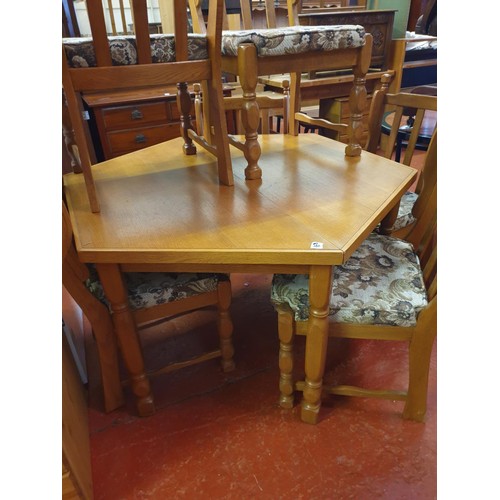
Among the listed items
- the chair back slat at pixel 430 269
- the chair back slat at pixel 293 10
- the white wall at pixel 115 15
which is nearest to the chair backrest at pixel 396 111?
the chair back slat at pixel 293 10

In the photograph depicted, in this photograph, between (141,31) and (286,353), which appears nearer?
(141,31)

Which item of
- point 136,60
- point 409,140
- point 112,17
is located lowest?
point 409,140

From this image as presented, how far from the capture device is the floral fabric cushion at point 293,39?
1167mm

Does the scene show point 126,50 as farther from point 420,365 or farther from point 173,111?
point 173,111

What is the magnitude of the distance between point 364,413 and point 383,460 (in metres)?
0.16

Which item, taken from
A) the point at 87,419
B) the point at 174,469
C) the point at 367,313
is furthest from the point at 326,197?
the point at 87,419

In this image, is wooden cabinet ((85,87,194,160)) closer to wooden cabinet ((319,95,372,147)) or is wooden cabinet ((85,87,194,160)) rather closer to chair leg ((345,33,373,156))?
wooden cabinet ((319,95,372,147))

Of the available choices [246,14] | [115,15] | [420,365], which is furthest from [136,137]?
[420,365]

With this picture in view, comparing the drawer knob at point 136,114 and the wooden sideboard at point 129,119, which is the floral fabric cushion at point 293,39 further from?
the drawer knob at point 136,114

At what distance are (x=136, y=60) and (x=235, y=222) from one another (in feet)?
1.67

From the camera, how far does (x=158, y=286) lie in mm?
1205

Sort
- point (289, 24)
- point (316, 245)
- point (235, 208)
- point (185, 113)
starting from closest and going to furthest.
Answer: point (316, 245) → point (235, 208) → point (185, 113) → point (289, 24)

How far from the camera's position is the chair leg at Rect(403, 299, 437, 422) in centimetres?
108

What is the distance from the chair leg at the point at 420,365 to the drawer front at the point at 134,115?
2.22 meters
